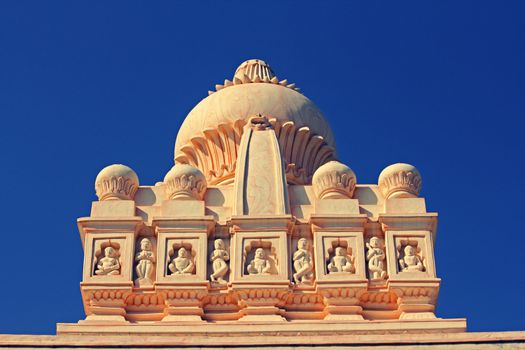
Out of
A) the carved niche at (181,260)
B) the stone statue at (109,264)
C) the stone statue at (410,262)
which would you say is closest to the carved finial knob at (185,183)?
the carved niche at (181,260)

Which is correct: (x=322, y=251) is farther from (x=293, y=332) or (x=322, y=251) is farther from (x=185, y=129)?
(x=185, y=129)

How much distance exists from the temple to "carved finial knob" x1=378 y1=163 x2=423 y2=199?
0.02 m

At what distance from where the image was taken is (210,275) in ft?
80.4

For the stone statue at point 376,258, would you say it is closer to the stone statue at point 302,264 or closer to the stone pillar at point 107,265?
the stone statue at point 302,264

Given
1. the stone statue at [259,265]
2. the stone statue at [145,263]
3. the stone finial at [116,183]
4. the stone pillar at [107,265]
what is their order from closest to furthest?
1. the stone pillar at [107,265]
2. the stone statue at [259,265]
3. the stone statue at [145,263]
4. the stone finial at [116,183]

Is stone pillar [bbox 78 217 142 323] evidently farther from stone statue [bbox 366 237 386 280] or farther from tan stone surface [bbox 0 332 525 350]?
stone statue [bbox 366 237 386 280]

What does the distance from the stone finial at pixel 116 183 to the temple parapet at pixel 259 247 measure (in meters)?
0.03

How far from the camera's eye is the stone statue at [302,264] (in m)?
24.5

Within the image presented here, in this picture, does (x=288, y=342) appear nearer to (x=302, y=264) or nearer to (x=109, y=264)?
(x=302, y=264)

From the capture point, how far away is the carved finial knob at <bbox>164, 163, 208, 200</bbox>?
25625 mm

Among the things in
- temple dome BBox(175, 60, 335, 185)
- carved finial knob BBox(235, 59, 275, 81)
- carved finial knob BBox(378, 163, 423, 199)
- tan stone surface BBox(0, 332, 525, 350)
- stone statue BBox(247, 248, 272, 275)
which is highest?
carved finial knob BBox(235, 59, 275, 81)

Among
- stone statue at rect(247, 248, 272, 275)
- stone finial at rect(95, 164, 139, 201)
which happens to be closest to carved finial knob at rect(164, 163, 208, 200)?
stone finial at rect(95, 164, 139, 201)

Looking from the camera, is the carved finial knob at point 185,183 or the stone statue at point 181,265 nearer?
the stone statue at point 181,265

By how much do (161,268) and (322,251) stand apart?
10.3 feet
